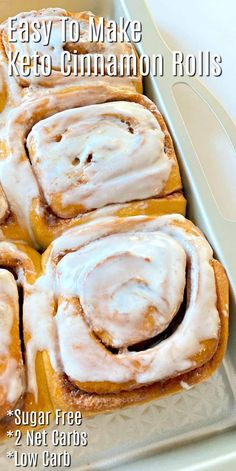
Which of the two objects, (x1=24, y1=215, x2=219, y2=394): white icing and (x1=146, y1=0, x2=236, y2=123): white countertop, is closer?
(x1=24, y1=215, x2=219, y2=394): white icing

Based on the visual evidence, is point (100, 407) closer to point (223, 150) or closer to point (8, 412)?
point (8, 412)

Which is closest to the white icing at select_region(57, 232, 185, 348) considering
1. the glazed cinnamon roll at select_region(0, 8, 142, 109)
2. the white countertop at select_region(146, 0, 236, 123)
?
the glazed cinnamon roll at select_region(0, 8, 142, 109)

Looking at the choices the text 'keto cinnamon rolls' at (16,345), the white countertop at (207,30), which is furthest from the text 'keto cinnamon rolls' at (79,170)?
the white countertop at (207,30)

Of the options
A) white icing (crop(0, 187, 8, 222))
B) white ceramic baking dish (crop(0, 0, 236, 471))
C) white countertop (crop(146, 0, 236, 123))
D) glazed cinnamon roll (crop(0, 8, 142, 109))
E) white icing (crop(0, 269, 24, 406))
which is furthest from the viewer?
white countertop (crop(146, 0, 236, 123))

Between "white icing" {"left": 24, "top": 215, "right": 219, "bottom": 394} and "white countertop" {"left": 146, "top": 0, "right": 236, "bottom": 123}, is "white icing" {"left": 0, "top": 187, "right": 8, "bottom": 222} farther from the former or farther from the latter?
"white countertop" {"left": 146, "top": 0, "right": 236, "bottom": 123}

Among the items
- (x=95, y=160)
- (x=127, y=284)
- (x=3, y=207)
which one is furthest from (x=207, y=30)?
(x=127, y=284)

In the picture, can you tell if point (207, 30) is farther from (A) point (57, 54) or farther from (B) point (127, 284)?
(B) point (127, 284)

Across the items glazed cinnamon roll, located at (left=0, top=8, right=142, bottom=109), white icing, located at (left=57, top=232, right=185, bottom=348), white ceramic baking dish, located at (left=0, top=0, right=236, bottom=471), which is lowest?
white ceramic baking dish, located at (left=0, top=0, right=236, bottom=471)

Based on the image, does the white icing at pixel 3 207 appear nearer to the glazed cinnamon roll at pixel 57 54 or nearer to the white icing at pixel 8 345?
the white icing at pixel 8 345
